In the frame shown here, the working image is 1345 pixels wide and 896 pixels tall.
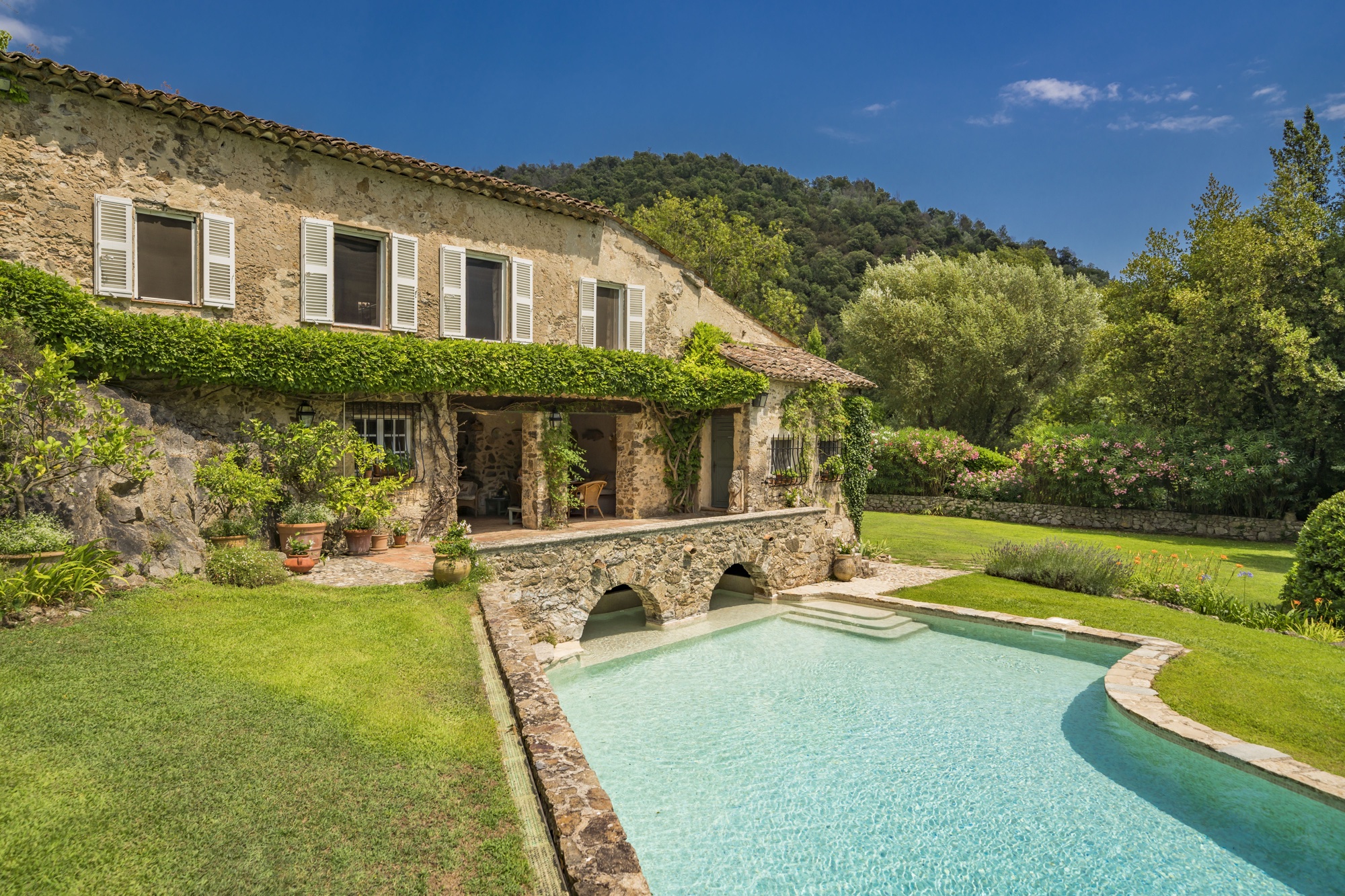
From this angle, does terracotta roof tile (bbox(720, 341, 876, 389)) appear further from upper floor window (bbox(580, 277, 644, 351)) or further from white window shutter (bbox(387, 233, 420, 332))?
white window shutter (bbox(387, 233, 420, 332))

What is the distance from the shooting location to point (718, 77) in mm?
24875

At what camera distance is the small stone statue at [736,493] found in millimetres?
15383

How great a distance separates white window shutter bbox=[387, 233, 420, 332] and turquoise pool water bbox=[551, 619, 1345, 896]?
22.4 feet

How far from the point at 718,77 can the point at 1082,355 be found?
65.5ft

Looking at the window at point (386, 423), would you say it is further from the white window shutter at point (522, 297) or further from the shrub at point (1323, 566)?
the shrub at point (1323, 566)

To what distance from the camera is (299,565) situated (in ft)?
28.9

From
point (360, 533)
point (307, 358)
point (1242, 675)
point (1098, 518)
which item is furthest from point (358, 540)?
point (1098, 518)

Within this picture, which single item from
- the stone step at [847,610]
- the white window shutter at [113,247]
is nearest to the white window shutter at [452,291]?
the white window shutter at [113,247]

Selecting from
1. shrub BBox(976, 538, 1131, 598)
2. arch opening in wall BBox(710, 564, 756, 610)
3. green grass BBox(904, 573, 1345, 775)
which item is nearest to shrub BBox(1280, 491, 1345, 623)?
green grass BBox(904, 573, 1345, 775)

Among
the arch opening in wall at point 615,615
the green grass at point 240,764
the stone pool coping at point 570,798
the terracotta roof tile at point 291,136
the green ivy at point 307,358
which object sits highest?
the terracotta roof tile at point 291,136

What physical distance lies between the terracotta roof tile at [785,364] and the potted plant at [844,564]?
13.1 feet

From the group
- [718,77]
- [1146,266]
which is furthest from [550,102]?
[1146,266]

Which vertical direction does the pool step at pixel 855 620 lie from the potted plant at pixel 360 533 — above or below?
below

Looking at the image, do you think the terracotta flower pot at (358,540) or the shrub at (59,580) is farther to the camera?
the terracotta flower pot at (358,540)
